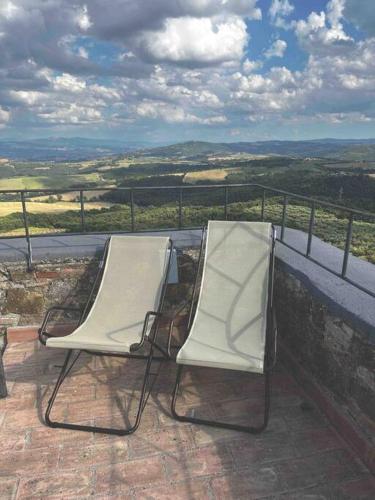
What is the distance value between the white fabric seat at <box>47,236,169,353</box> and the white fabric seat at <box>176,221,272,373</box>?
0.42 m

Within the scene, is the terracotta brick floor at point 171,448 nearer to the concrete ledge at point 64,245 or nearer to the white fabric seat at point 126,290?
the white fabric seat at point 126,290

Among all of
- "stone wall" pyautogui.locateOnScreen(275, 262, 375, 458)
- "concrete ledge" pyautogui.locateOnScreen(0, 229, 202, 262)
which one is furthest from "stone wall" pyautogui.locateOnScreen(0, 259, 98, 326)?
"stone wall" pyautogui.locateOnScreen(275, 262, 375, 458)

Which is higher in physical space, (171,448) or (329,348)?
(329,348)

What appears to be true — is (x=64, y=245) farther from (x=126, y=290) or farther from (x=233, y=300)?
(x=233, y=300)

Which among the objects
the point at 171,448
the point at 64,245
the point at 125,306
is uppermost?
the point at 64,245

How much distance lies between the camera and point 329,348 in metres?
2.45

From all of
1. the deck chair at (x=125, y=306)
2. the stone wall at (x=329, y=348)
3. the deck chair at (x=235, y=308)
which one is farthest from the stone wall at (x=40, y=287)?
the stone wall at (x=329, y=348)

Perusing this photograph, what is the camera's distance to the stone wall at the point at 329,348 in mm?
2118

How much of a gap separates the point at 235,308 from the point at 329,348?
81 centimetres

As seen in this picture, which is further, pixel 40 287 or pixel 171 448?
pixel 40 287

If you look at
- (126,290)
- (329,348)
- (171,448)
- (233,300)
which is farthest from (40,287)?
(329,348)

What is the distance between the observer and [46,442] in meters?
2.30

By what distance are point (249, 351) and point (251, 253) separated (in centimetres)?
94

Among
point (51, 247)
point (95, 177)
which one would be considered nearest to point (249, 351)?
point (51, 247)
